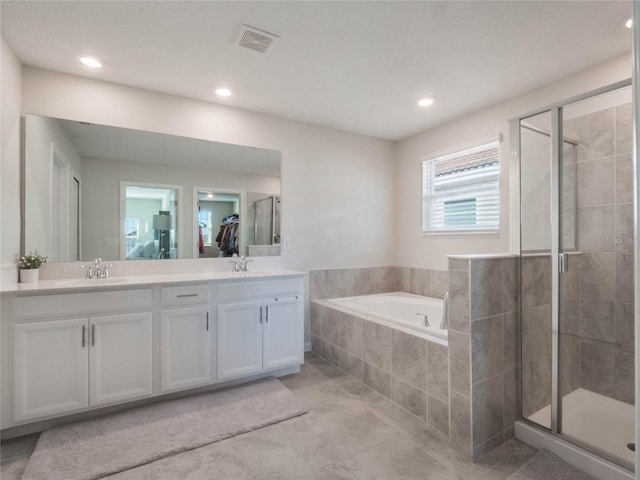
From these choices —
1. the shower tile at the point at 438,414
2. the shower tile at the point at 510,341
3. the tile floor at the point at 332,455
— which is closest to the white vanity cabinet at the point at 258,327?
the tile floor at the point at 332,455

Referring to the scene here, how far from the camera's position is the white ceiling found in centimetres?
175

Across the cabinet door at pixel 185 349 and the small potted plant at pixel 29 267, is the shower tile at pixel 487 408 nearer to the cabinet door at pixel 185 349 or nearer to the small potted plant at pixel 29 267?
the cabinet door at pixel 185 349

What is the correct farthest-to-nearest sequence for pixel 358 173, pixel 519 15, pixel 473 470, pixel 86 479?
pixel 358 173
pixel 519 15
pixel 473 470
pixel 86 479

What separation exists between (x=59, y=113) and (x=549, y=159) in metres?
3.40

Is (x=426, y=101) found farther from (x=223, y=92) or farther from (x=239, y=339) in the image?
(x=239, y=339)

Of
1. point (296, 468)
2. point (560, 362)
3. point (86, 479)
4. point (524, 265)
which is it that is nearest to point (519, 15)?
point (524, 265)

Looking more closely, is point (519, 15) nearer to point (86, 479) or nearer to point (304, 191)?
point (304, 191)

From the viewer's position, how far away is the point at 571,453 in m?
1.69

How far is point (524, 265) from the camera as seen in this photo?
2.02 meters

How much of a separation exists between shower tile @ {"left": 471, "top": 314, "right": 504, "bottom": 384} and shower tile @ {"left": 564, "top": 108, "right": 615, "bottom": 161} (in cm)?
119

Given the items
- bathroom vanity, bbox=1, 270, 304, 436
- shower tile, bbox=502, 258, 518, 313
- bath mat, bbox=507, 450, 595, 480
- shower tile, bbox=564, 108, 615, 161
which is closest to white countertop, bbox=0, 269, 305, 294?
bathroom vanity, bbox=1, 270, 304, 436

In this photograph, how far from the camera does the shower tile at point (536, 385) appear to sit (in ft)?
6.24

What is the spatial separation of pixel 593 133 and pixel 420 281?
210 cm

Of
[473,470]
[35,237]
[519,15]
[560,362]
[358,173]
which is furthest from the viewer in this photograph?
[358,173]
